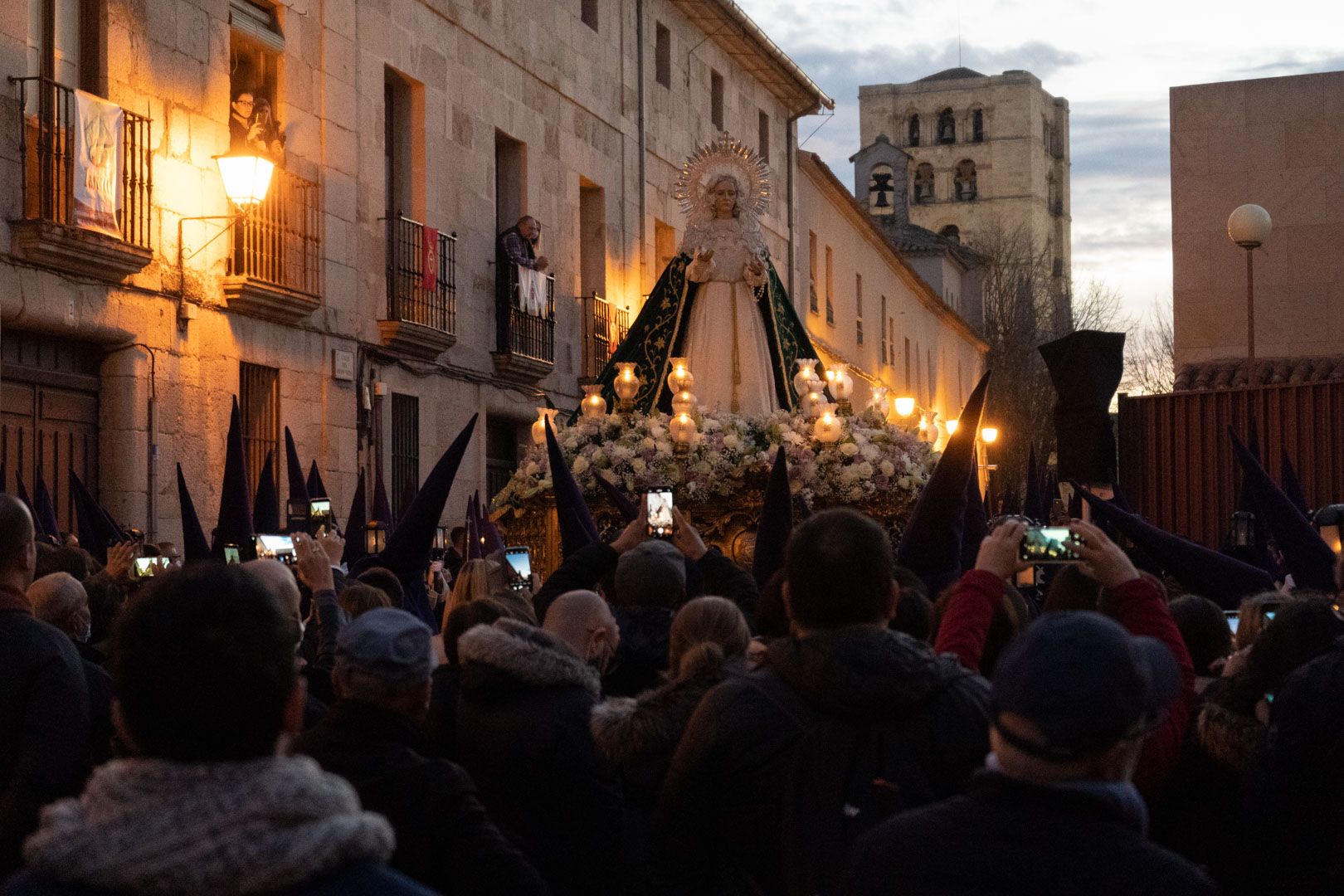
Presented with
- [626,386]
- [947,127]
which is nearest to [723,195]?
[626,386]

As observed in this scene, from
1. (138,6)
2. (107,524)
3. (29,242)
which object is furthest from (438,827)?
(138,6)

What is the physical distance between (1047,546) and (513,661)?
111 centimetres

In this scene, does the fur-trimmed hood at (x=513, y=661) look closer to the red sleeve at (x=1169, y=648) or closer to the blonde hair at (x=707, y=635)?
the blonde hair at (x=707, y=635)

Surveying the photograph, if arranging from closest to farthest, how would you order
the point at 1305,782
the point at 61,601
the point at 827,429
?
the point at 1305,782 → the point at 61,601 → the point at 827,429

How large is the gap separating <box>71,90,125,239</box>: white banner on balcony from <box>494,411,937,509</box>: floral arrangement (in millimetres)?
3547

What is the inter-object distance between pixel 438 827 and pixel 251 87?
1291 cm

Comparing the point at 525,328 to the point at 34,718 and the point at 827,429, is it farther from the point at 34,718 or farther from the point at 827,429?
the point at 34,718

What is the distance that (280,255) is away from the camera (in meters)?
14.8

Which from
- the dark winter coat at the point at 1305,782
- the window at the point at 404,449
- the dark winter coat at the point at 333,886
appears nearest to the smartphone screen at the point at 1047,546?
the dark winter coat at the point at 1305,782

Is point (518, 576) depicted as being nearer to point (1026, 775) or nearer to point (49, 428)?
point (1026, 775)

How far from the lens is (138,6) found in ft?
43.3

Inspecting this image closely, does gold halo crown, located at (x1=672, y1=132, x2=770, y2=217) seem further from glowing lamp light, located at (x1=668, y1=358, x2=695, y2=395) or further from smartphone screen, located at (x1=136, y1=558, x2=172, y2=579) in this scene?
smartphone screen, located at (x1=136, y1=558, x2=172, y2=579)

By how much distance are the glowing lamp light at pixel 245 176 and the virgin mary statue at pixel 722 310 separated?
3080 mm

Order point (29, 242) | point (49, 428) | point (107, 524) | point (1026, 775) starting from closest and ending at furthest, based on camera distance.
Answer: point (1026, 775), point (107, 524), point (29, 242), point (49, 428)
